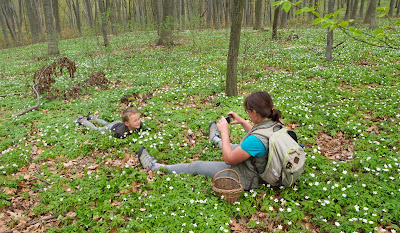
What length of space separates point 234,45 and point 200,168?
4.56 m

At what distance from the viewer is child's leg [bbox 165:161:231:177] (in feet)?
15.2

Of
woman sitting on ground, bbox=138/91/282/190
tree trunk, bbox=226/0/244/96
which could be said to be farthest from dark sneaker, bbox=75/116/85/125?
tree trunk, bbox=226/0/244/96

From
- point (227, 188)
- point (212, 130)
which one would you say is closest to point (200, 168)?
point (227, 188)

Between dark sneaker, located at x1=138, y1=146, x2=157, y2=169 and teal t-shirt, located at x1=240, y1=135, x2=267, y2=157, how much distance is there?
227cm

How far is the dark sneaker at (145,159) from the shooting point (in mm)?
5141

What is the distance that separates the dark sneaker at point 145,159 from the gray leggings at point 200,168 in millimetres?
396

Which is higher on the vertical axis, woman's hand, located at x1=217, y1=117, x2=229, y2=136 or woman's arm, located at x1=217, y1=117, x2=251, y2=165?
woman's hand, located at x1=217, y1=117, x2=229, y2=136

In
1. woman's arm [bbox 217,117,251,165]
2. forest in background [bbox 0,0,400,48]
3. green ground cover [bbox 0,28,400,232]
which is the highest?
forest in background [bbox 0,0,400,48]

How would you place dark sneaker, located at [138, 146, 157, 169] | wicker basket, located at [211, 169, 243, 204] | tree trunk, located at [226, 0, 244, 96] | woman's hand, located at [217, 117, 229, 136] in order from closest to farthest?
wicker basket, located at [211, 169, 243, 204]
woman's hand, located at [217, 117, 229, 136]
dark sneaker, located at [138, 146, 157, 169]
tree trunk, located at [226, 0, 244, 96]

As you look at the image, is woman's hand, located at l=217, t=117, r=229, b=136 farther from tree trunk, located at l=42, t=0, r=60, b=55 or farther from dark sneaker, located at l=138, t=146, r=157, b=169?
tree trunk, located at l=42, t=0, r=60, b=55

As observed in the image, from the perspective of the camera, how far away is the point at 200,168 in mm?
4793

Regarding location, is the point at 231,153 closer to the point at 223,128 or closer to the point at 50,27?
the point at 223,128

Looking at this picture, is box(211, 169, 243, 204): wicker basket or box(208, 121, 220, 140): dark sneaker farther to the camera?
box(208, 121, 220, 140): dark sneaker

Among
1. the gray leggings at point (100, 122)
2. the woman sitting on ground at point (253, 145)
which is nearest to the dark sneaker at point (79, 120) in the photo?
the gray leggings at point (100, 122)
